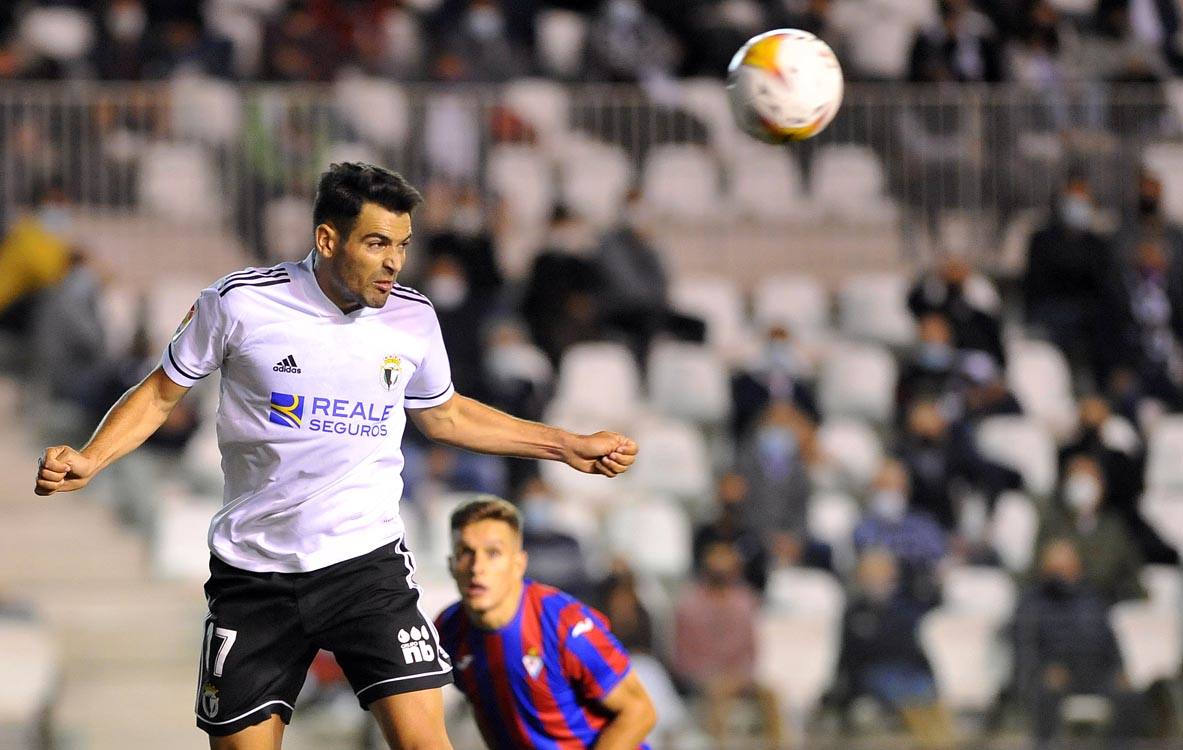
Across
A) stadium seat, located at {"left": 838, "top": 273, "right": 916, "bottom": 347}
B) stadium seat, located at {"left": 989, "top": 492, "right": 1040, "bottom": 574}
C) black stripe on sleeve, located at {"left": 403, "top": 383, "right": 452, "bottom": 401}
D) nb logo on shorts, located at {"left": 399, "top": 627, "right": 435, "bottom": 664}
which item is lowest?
stadium seat, located at {"left": 989, "top": 492, "right": 1040, "bottom": 574}

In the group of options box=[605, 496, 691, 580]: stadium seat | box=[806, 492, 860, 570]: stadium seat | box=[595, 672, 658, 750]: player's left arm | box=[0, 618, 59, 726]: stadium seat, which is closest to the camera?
box=[595, 672, 658, 750]: player's left arm

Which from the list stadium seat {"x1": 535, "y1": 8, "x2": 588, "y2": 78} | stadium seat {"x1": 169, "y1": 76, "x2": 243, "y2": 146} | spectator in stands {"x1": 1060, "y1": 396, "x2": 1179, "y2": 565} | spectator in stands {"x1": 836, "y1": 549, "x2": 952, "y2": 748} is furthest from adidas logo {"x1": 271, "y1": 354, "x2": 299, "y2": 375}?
stadium seat {"x1": 535, "y1": 8, "x2": 588, "y2": 78}

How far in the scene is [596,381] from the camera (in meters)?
12.6

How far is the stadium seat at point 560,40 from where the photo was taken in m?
14.7

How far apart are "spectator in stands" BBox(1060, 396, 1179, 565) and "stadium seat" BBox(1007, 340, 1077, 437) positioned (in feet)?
Answer: 2.22

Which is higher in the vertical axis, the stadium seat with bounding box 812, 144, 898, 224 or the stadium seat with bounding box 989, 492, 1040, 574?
the stadium seat with bounding box 812, 144, 898, 224

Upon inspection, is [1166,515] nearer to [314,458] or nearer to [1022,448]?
[1022,448]

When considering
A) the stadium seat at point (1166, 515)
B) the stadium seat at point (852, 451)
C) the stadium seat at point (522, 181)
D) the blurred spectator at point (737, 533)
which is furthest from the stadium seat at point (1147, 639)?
the stadium seat at point (522, 181)

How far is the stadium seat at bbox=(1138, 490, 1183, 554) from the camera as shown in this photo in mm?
12453

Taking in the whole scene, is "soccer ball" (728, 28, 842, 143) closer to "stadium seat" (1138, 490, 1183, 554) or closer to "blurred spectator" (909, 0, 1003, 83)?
"stadium seat" (1138, 490, 1183, 554)

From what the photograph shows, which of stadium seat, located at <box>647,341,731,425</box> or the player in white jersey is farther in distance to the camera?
stadium seat, located at <box>647,341,731,425</box>

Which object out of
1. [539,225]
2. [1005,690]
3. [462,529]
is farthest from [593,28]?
[462,529]

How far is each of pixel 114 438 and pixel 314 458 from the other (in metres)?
0.52

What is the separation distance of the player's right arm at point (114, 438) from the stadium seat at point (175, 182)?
7.85 m
